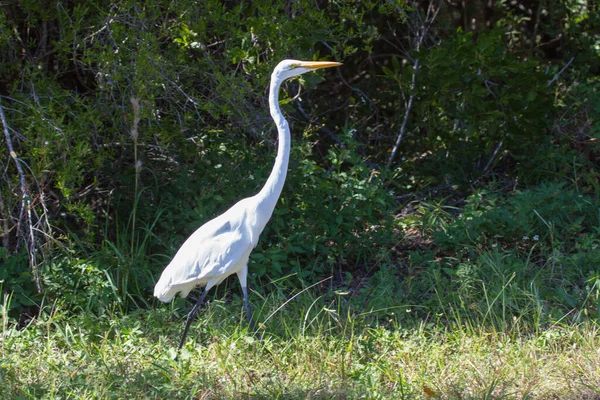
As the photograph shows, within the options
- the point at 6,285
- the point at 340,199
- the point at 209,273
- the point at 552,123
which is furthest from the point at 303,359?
the point at 552,123

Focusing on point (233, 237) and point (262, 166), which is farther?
point (262, 166)

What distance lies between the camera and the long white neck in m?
3.81

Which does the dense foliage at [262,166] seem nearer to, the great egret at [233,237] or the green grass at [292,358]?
the green grass at [292,358]

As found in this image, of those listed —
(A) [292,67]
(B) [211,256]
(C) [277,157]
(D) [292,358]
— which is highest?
(A) [292,67]

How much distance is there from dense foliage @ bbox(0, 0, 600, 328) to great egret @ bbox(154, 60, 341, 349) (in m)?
0.50

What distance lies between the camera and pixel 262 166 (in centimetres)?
488

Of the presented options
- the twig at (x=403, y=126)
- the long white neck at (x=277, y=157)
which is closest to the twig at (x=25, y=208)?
the long white neck at (x=277, y=157)

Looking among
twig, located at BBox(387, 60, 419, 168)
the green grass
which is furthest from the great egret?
twig, located at BBox(387, 60, 419, 168)

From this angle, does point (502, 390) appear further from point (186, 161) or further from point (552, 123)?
point (552, 123)

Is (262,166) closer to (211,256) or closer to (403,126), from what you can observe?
(211,256)

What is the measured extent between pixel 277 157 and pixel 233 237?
0.47 m

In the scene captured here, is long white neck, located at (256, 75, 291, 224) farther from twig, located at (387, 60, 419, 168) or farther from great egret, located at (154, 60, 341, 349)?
twig, located at (387, 60, 419, 168)

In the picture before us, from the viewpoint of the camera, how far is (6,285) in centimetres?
420

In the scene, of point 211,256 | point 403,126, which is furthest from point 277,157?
point 403,126
